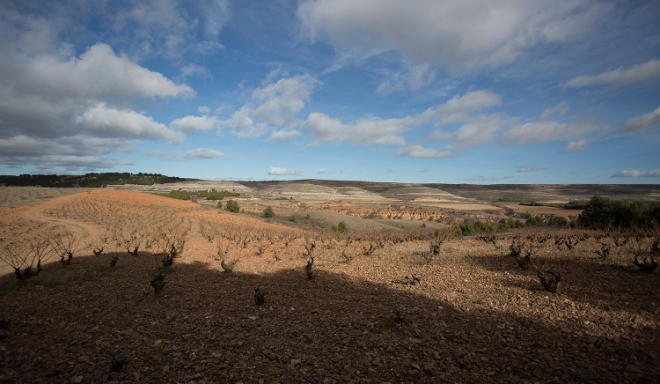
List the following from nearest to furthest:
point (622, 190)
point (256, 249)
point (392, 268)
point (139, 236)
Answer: point (392, 268) → point (256, 249) → point (139, 236) → point (622, 190)

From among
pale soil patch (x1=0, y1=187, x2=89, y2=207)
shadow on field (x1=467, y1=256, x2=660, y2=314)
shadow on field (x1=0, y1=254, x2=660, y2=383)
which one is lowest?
shadow on field (x1=0, y1=254, x2=660, y2=383)

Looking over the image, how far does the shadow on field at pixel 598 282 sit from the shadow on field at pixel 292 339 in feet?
0.38

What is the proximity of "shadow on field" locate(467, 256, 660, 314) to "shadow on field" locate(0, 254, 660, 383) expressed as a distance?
0.38 ft

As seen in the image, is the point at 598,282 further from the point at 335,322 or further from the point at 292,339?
the point at 292,339

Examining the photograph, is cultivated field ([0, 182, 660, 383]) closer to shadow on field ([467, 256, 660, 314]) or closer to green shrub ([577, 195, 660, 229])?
shadow on field ([467, 256, 660, 314])

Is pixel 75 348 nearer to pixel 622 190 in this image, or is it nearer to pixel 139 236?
pixel 139 236

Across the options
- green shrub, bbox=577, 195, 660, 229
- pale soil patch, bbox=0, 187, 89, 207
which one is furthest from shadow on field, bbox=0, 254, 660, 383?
pale soil patch, bbox=0, 187, 89, 207

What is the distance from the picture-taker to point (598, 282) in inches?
331

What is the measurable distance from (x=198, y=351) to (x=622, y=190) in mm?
134625

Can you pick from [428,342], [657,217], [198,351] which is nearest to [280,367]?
[198,351]

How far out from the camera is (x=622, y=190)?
325 feet

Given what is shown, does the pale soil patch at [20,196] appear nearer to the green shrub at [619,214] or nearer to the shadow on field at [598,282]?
the shadow on field at [598,282]

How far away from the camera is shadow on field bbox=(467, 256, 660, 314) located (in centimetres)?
689

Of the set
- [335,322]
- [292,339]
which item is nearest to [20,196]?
[292,339]
